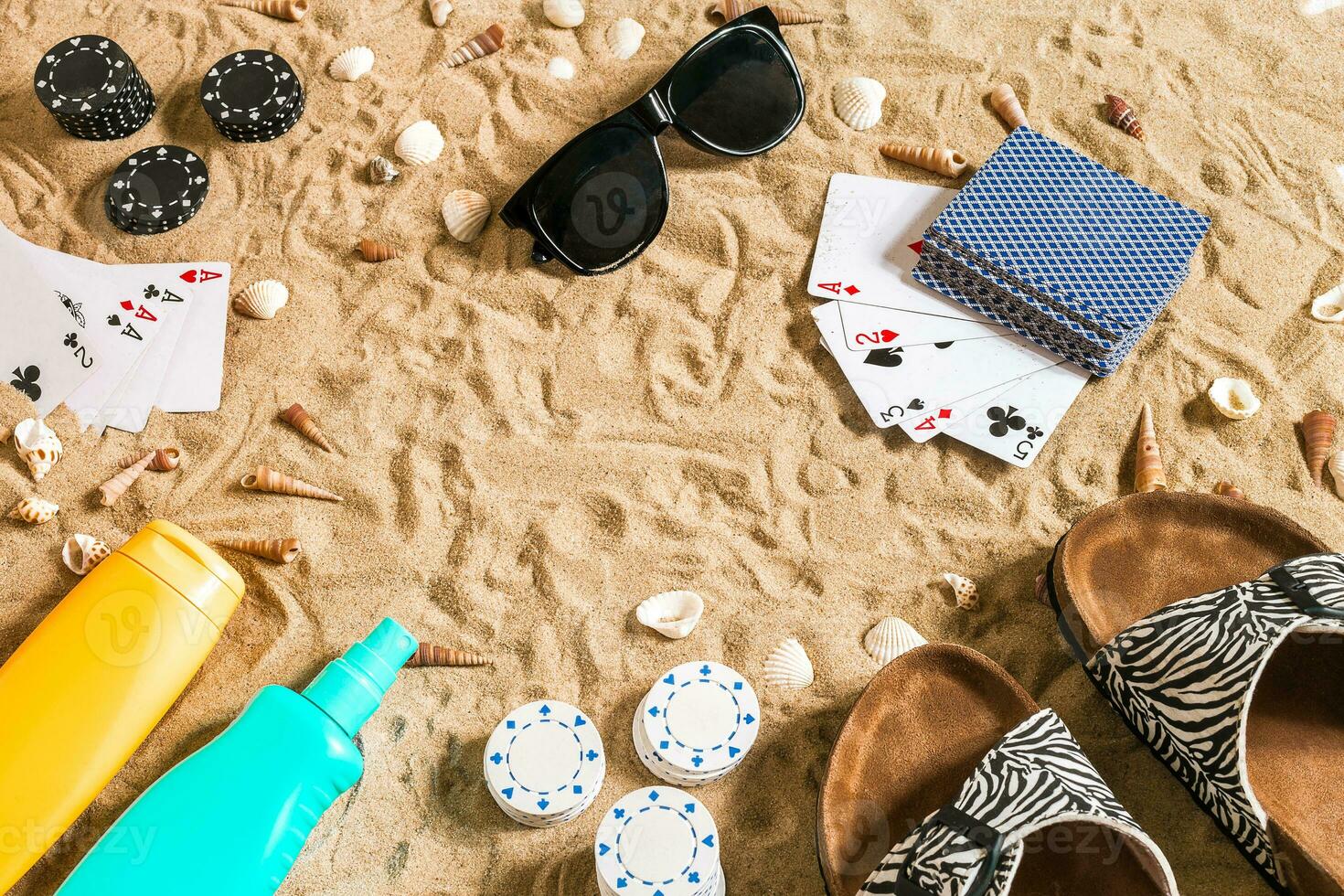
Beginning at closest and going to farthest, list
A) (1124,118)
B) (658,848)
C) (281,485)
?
(658,848), (281,485), (1124,118)

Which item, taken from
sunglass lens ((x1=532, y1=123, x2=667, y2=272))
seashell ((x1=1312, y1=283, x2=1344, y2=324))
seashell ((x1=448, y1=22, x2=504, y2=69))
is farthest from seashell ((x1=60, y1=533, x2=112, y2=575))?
seashell ((x1=1312, y1=283, x2=1344, y2=324))

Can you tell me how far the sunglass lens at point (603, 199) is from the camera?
2.04m

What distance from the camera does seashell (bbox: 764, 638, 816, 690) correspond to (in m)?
1.72

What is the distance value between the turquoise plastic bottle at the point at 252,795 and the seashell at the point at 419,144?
39.7 inches

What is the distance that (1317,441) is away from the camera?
6.26ft

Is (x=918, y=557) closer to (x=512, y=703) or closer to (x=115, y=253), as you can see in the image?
(x=512, y=703)

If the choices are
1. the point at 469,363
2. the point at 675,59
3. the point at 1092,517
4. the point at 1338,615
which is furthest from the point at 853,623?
the point at 675,59

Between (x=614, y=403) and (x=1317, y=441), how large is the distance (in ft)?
4.16

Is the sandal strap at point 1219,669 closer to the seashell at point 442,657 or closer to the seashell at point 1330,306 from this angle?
the seashell at point 1330,306

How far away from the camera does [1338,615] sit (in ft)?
4.86

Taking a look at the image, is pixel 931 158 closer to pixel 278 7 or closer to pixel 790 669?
pixel 790 669

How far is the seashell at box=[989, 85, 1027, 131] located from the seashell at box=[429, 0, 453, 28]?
1.20m

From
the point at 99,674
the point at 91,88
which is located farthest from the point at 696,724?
the point at 91,88

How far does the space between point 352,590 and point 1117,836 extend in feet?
4.03
